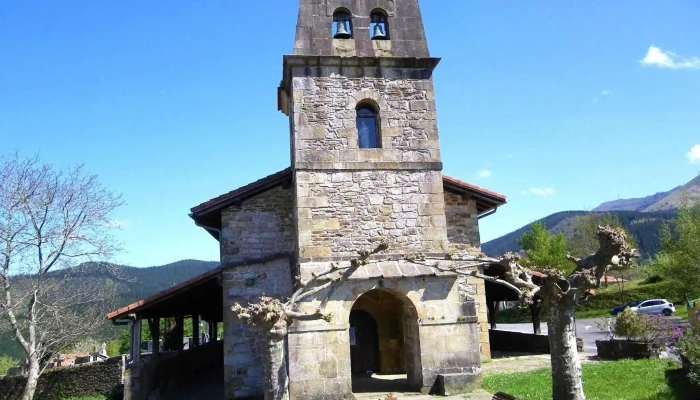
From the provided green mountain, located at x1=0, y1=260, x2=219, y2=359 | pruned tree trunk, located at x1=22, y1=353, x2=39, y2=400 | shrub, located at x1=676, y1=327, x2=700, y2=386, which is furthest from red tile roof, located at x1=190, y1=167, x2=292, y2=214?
shrub, located at x1=676, y1=327, x2=700, y2=386

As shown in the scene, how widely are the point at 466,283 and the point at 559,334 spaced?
6.30m

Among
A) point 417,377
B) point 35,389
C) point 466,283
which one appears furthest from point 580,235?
point 35,389

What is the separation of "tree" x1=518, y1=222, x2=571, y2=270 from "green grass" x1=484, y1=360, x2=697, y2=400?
24.7m

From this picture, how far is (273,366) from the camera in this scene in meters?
8.55

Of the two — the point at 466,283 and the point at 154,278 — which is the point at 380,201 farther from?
the point at 154,278

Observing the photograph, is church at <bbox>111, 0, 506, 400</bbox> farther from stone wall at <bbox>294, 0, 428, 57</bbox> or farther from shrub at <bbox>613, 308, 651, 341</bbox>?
shrub at <bbox>613, 308, 651, 341</bbox>

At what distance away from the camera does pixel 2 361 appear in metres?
31.7

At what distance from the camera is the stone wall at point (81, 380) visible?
18.1 metres

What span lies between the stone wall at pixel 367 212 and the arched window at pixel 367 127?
0.85 metres

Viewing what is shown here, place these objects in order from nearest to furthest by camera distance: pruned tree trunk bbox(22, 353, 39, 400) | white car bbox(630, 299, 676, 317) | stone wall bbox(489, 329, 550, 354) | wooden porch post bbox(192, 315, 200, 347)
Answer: pruned tree trunk bbox(22, 353, 39, 400), stone wall bbox(489, 329, 550, 354), wooden porch post bbox(192, 315, 200, 347), white car bbox(630, 299, 676, 317)

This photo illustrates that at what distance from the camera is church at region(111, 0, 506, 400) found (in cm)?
1176

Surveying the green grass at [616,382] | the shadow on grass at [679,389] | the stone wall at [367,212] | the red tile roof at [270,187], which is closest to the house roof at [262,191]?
the red tile roof at [270,187]

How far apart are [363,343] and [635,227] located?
119 metres

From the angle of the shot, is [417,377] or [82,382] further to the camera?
[82,382]
